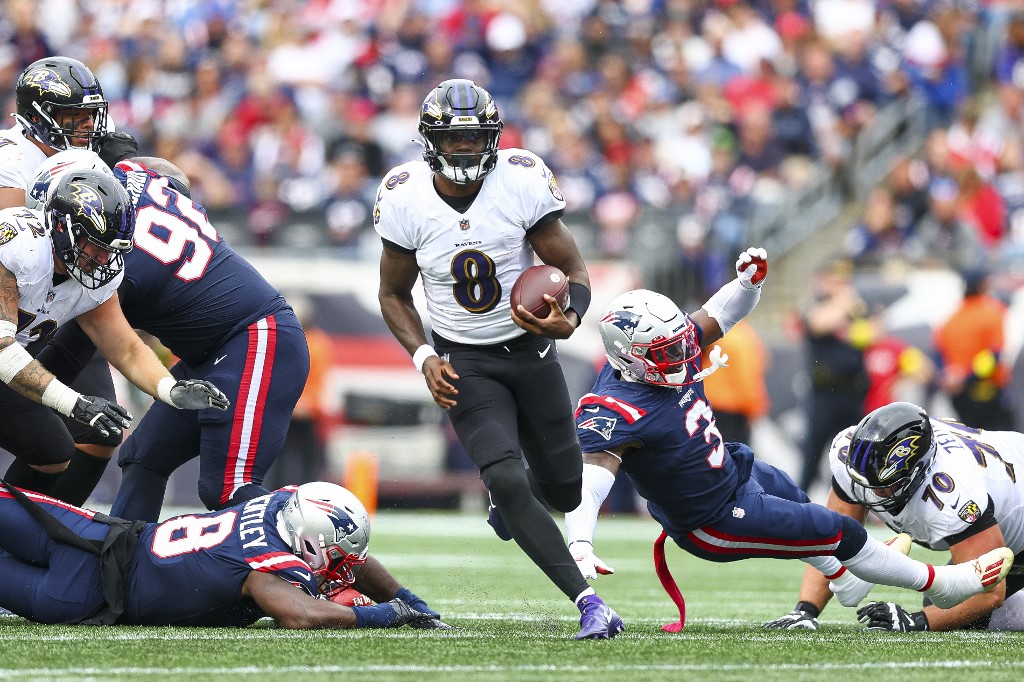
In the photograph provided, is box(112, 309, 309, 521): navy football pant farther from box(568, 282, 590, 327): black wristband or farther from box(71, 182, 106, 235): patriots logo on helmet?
box(568, 282, 590, 327): black wristband

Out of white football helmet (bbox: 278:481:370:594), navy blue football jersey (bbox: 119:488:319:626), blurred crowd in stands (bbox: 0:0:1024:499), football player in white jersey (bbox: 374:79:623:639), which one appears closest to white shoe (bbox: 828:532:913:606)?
football player in white jersey (bbox: 374:79:623:639)

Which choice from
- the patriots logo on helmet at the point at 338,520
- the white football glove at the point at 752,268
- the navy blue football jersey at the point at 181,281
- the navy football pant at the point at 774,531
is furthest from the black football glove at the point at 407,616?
the white football glove at the point at 752,268

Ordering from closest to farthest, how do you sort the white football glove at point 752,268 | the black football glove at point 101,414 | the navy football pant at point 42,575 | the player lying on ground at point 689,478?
the black football glove at point 101,414, the navy football pant at point 42,575, the player lying on ground at point 689,478, the white football glove at point 752,268

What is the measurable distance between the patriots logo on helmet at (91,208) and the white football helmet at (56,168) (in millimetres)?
213

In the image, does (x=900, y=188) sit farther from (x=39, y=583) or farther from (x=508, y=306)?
(x=39, y=583)

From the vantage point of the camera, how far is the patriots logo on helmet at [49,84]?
5691 millimetres

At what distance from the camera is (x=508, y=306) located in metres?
5.48

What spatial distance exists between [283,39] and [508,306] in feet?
35.3

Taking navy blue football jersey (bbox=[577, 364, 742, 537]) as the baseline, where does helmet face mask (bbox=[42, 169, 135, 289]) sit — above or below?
above

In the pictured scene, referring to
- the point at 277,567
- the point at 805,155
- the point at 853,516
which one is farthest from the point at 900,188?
the point at 277,567

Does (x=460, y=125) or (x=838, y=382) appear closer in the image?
(x=460, y=125)

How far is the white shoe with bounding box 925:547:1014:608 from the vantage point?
5.23m

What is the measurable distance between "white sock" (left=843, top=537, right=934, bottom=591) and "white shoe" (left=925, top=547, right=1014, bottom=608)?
5 cm

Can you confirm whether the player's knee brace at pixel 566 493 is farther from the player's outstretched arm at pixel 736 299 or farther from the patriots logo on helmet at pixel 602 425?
the player's outstretched arm at pixel 736 299
